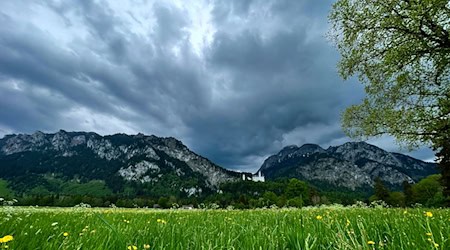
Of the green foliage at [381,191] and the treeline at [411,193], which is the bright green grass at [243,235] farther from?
the green foliage at [381,191]

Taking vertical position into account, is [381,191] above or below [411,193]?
below

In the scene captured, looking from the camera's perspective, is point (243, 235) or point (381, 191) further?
point (381, 191)

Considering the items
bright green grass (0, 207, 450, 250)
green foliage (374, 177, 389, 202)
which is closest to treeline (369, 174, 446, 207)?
green foliage (374, 177, 389, 202)

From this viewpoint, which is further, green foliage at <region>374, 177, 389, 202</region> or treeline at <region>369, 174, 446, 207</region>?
treeline at <region>369, 174, 446, 207</region>

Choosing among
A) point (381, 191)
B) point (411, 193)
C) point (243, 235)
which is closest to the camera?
point (243, 235)

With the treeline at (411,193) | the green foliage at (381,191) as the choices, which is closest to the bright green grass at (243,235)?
the treeline at (411,193)

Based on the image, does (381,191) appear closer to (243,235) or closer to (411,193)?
(411,193)

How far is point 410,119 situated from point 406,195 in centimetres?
9226

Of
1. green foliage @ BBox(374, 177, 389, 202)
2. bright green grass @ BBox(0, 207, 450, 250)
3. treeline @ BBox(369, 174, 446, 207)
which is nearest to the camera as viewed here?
bright green grass @ BBox(0, 207, 450, 250)

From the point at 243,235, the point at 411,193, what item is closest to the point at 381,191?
the point at 411,193

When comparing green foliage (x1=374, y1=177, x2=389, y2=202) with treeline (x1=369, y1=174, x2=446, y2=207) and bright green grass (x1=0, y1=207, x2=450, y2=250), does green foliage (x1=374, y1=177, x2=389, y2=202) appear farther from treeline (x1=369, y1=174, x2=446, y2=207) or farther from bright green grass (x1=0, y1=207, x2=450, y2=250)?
bright green grass (x1=0, y1=207, x2=450, y2=250)

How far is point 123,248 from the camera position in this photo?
2.85 metres

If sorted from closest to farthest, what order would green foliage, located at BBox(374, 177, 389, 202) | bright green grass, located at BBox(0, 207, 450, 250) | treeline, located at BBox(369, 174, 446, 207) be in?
bright green grass, located at BBox(0, 207, 450, 250) → green foliage, located at BBox(374, 177, 389, 202) → treeline, located at BBox(369, 174, 446, 207)

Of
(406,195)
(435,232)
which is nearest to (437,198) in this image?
(406,195)
